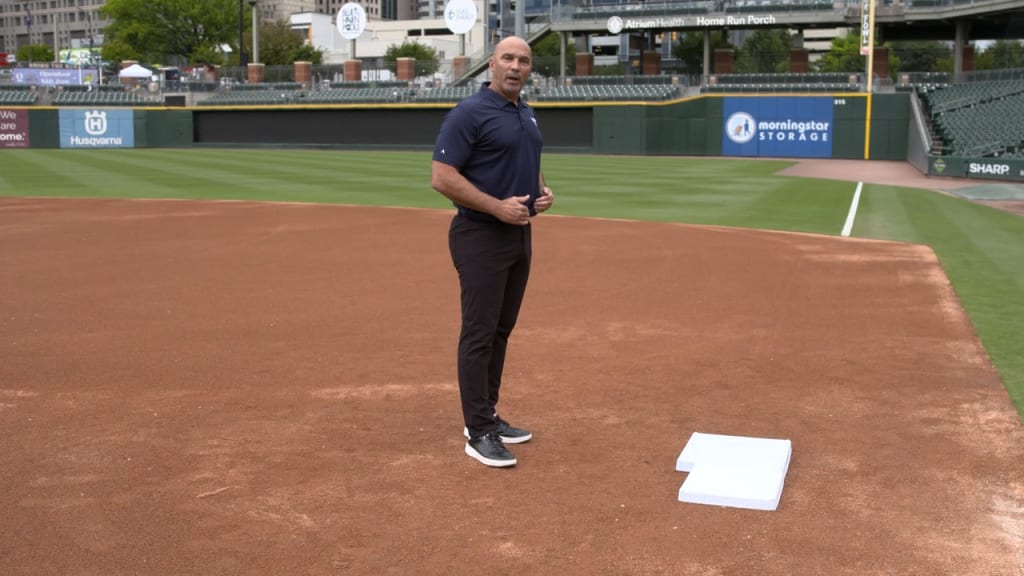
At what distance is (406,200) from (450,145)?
17.1 m

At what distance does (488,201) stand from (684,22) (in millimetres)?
50308

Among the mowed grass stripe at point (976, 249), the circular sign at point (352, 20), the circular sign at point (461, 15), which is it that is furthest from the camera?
the circular sign at point (352, 20)

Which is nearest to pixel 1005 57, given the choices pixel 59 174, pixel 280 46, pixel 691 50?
pixel 691 50

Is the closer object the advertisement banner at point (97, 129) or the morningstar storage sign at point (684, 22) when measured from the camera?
the morningstar storage sign at point (684, 22)

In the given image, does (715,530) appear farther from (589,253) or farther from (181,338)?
(589,253)

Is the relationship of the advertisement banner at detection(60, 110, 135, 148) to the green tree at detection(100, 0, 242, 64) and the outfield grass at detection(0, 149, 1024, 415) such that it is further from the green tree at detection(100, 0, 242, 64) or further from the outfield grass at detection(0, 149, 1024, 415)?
the green tree at detection(100, 0, 242, 64)

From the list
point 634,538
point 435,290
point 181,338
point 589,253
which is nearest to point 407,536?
point 634,538

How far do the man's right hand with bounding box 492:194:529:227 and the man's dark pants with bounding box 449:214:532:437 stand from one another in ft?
0.43

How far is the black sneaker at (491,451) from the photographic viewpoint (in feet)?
17.0

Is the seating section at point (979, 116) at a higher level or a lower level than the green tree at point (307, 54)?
lower

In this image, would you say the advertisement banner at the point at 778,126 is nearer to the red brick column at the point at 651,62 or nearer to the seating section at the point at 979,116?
the seating section at the point at 979,116

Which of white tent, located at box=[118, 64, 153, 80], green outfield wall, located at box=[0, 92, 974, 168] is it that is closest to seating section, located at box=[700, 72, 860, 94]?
green outfield wall, located at box=[0, 92, 974, 168]

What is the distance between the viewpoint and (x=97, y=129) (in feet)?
176

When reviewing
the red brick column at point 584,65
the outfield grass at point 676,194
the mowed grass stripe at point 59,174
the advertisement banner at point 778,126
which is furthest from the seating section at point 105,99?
the advertisement banner at point 778,126
